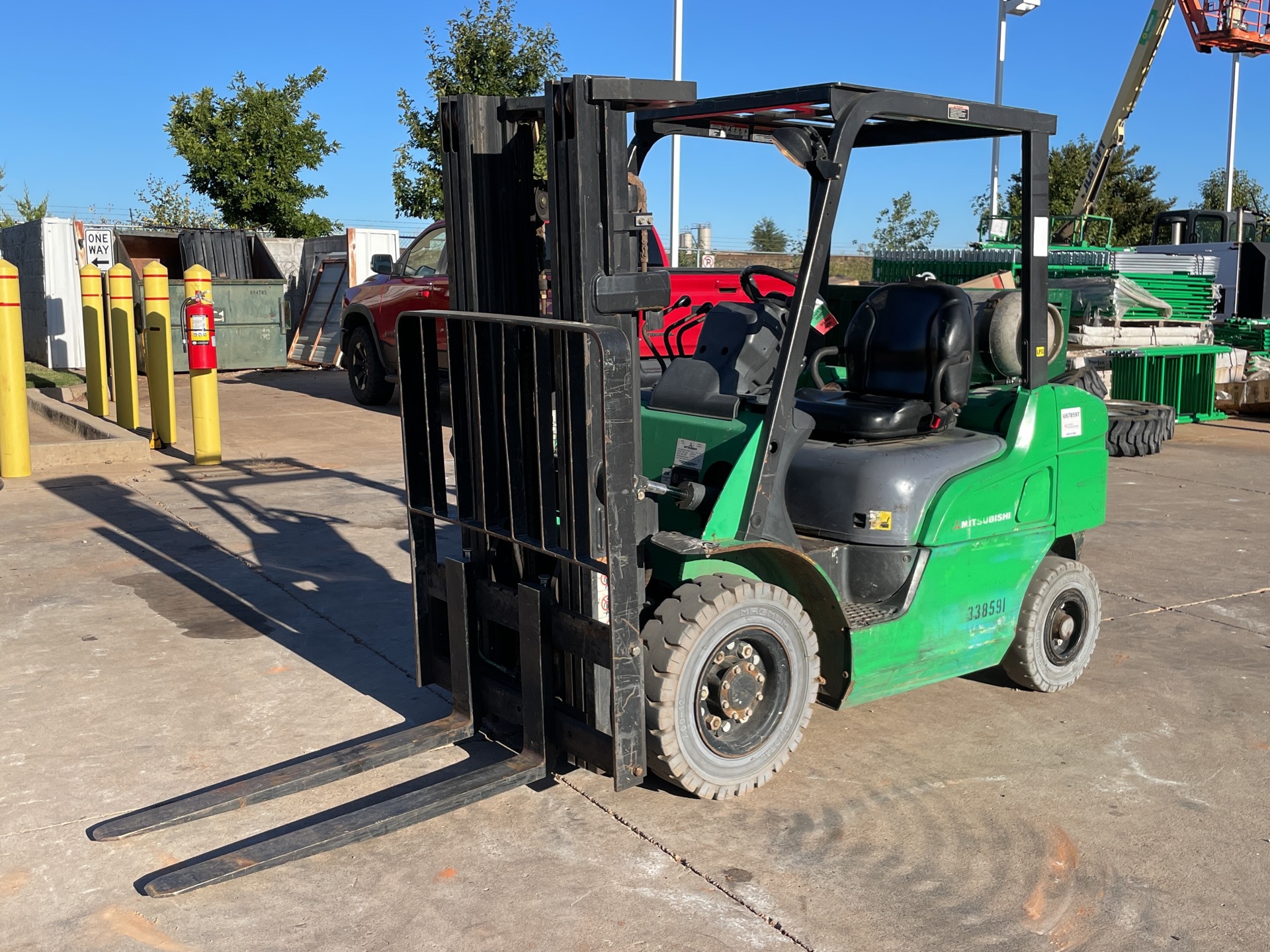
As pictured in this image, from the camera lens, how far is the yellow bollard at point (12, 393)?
31.8 ft

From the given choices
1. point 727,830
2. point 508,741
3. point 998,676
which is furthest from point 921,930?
point 998,676

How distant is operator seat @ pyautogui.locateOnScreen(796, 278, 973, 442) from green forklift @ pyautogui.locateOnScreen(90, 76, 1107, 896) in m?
0.01

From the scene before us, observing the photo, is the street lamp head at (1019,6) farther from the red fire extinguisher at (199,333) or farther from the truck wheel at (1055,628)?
the truck wheel at (1055,628)

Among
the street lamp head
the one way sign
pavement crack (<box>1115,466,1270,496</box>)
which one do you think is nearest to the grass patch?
the one way sign

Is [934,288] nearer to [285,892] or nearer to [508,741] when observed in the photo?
[508,741]

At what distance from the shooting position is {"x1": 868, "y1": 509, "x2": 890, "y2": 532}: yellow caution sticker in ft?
14.6

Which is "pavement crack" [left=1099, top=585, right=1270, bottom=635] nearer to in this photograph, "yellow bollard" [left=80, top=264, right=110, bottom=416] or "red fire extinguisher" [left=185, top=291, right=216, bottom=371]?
"red fire extinguisher" [left=185, top=291, right=216, bottom=371]

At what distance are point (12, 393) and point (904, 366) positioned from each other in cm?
788

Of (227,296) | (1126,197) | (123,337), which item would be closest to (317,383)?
(227,296)

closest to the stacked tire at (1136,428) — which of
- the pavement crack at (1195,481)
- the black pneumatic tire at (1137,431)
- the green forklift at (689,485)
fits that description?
the black pneumatic tire at (1137,431)

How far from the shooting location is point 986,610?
15.7ft

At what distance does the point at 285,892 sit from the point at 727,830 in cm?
137

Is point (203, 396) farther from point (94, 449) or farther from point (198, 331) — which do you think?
point (94, 449)

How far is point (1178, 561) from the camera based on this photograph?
757 centimetres
